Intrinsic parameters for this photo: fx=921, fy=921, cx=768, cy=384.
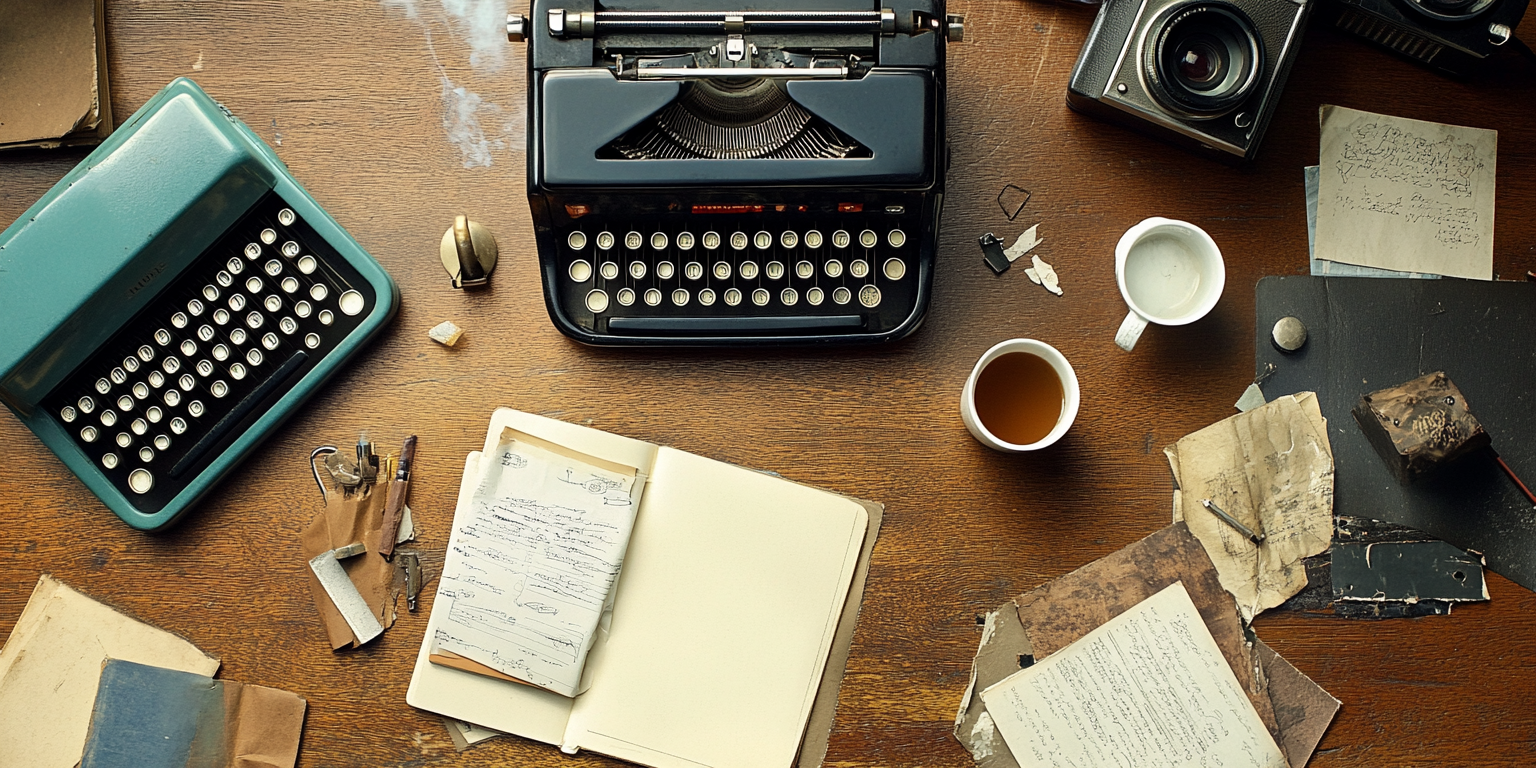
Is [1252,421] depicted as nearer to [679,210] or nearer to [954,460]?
[954,460]

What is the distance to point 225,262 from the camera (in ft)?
4.29

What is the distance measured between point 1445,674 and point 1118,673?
1.53 feet

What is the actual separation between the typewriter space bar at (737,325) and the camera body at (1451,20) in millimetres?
878

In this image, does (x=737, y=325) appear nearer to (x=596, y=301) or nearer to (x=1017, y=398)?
(x=596, y=301)

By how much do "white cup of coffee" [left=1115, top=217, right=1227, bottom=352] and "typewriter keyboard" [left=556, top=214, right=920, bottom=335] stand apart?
0.97ft

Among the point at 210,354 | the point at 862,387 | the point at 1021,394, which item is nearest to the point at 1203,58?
the point at 1021,394

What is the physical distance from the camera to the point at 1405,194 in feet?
4.50

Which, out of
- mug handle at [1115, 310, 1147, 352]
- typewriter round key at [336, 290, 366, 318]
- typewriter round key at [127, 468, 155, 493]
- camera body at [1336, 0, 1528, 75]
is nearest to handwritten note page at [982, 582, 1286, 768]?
mug handle at [1115, 310, 1147, 352]

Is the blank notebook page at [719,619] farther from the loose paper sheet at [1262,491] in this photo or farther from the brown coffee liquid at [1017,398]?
the loose paper sheet at [1262,491]

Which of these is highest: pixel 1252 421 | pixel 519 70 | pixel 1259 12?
pixel 1259 12

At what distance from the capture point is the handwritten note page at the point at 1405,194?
4.48 ft

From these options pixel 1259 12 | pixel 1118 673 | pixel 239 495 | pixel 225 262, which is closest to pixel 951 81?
pixel 1259 12

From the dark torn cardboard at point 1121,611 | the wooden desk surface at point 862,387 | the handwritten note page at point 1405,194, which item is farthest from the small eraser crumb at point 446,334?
the handwritten note page at point 1405,194

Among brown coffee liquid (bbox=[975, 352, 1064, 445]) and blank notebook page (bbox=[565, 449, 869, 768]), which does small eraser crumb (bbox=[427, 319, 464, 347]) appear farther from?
brown coffee liquid (bbox=[975, 352, 1064, 445])
